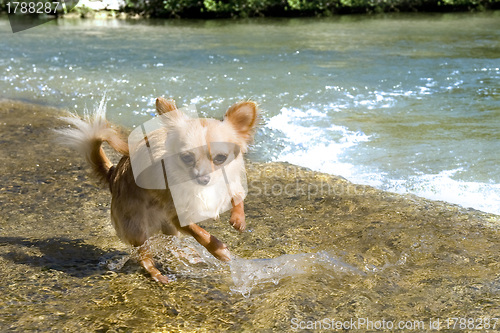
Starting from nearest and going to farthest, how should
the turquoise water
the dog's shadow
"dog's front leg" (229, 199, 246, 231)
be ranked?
"dog's front leg" (229, 199, 246, 231), the dog's shadow, the turquoise water

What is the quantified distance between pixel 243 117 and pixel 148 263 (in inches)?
46.0

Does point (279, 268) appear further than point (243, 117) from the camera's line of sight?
Yes

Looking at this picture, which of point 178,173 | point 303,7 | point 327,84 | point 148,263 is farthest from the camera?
point 303,7

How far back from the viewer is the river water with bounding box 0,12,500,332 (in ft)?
11.4

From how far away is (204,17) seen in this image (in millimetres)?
20078

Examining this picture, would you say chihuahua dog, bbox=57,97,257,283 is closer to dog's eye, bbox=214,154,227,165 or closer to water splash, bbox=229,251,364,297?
dog's eye, bbox=214,154,227,165

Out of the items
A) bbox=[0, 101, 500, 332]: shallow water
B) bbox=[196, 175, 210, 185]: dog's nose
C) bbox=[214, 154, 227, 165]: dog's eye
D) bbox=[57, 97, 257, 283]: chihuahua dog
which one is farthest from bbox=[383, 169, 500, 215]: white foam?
bbox=[196, 175, 210, 185]: dog's nose

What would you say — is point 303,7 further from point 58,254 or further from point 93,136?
point 58,254

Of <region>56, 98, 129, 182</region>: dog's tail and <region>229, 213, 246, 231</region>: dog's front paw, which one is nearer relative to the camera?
<region>229, 213, 246, 231</region>: dog's front paw

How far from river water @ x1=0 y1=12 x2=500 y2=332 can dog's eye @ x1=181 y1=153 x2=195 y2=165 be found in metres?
0.57

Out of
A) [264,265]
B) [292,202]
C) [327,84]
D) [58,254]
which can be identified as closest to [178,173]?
[264,265]

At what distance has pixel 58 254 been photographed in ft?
13.6

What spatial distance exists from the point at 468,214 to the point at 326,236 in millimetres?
1278

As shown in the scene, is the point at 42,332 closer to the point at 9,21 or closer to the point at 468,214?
the point at 468,214
